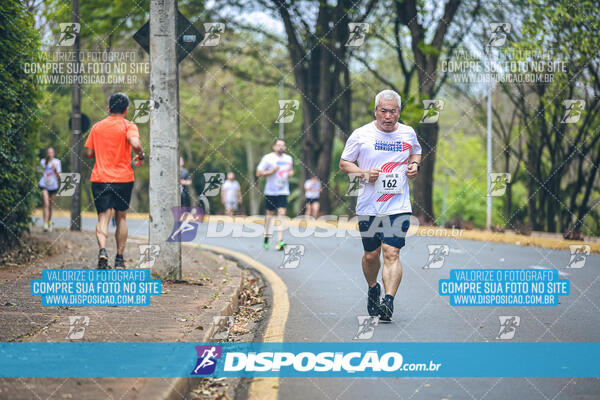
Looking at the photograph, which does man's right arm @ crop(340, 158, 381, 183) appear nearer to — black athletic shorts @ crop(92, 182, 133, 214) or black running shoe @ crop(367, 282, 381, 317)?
black running shoe @ crop(367, 282, 381, 317)

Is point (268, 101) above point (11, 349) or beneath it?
above

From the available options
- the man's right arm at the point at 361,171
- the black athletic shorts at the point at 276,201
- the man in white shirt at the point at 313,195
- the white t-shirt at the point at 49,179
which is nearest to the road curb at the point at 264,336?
the man's right arm at the point at 361,171

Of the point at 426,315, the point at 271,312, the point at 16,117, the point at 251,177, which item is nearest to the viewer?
the point at 426,315

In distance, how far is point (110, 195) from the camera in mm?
8852

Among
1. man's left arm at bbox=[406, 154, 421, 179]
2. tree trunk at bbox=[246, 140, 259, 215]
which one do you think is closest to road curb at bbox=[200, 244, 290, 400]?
man's left arm at bbox=[406, 154, 421, 179]

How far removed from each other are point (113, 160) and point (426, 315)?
13.0 ft

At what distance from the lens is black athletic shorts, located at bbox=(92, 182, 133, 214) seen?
28.9ft

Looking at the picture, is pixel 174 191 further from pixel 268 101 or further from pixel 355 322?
pixel 268 101

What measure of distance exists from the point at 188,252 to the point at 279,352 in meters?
7.66

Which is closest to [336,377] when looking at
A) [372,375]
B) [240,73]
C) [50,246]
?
[372,375]

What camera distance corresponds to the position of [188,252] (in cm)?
1324

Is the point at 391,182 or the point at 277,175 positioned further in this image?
the point at 277,175

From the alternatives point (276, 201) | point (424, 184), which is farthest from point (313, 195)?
point (276, 201)

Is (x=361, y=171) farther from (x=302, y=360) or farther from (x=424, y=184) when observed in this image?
(x=424, y=184)
